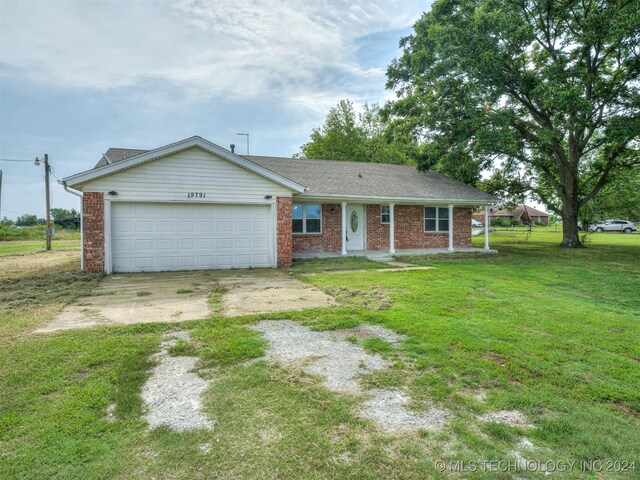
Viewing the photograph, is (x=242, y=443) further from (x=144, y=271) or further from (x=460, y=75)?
(x=460, y=75)

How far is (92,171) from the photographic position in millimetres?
9602

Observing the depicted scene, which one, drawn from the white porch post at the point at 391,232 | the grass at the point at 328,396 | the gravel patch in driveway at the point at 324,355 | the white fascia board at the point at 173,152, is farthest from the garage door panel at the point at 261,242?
the gravel patch in driveway at the point at 324,355

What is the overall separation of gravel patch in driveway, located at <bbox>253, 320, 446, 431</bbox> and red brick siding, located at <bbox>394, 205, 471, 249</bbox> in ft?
37.3

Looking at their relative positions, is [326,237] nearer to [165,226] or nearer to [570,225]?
[165,226]

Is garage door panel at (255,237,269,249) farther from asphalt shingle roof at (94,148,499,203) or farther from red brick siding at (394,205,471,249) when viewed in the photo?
red brick siding at (394,205,471,249)

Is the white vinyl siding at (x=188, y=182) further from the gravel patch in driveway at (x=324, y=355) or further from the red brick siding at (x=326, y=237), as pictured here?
the gravel patch in driveway at (x=324, y=355)

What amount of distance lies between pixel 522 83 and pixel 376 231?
959cm

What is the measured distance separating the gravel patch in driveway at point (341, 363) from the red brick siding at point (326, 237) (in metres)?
9.02

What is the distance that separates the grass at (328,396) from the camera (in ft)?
7.55

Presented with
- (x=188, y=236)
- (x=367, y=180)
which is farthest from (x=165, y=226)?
(x=367, y=180)

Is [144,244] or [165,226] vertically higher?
[165,226]

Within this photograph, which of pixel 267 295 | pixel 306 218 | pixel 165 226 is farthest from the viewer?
pixel 306 218

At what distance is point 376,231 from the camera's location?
620 inches

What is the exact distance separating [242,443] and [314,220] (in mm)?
12337
